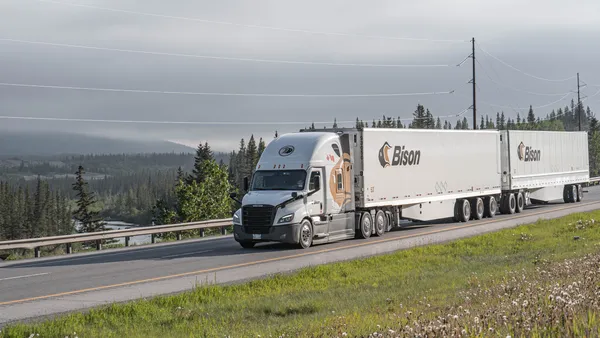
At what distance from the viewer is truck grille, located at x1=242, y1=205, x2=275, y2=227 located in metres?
25.5

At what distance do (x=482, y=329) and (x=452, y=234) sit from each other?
23.4m

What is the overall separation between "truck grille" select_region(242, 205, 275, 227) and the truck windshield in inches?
48.2

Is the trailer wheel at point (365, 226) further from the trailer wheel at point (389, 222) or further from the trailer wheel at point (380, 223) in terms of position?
the trailer wheel at point (389, 222)

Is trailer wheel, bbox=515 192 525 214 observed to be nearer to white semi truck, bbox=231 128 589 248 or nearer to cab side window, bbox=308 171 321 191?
white semi truck, bbox=231 128 589 248

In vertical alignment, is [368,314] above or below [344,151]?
below

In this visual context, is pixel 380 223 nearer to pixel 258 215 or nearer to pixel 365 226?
pixel 365 226

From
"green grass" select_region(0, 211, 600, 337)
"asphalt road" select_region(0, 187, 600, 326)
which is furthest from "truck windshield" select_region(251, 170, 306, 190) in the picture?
"green grass" select_region(0, 211, 600, 337)

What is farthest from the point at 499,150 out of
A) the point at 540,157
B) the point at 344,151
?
the point at 344,151

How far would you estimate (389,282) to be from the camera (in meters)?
16.3

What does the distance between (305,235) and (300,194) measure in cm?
136

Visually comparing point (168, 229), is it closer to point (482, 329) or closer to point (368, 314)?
point (368, 314)

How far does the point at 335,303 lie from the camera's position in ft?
43.8

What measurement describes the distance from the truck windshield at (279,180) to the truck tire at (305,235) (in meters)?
1.21

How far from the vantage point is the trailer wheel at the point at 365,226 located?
29.0 metres
